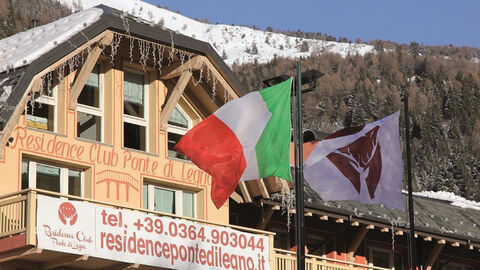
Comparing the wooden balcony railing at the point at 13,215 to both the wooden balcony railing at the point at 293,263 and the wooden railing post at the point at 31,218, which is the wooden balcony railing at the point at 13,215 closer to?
the wooden railing post at the point at 31,218

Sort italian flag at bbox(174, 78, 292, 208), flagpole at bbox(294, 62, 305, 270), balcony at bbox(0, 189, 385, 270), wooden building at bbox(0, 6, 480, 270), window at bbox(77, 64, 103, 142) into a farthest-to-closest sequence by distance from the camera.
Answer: window at bbox(77, 64, 103, 142) → wooden building at bbox(0, 6, 480, 270) → balcony at bbox(0, 189, 385, 270) → italian flag at bbox(174, 78, 292, 208) → flagpole at bbox(294, 62, 305, 270)

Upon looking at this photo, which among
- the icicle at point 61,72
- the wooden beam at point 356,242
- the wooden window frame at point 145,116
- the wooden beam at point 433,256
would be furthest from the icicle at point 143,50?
the wooden beam at point 433,256

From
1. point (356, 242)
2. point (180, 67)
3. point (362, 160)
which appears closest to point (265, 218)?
point (356, 242)

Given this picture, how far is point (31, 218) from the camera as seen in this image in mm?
26875

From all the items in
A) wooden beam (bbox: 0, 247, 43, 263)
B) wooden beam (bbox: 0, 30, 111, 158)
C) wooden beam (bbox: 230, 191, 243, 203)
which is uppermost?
wooden beam (bbox: 0, 30, 111, 158)

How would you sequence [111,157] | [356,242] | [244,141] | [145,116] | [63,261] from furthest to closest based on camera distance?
[356,242]
[145,116]
[111,157]
[63,261]
[244,141]

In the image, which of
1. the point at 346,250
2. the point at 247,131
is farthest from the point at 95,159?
the point at 346,250

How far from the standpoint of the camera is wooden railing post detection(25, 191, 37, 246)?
87.9 ft

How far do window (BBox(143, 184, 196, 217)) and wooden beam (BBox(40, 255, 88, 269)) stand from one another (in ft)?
14.6

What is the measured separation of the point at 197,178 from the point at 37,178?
522 cm

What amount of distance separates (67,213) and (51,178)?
3.15m

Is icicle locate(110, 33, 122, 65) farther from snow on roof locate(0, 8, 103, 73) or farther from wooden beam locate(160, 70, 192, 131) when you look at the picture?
wooden beam locate(160, 70, 192, 131)

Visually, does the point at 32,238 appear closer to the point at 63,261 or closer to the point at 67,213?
the point at 67,213

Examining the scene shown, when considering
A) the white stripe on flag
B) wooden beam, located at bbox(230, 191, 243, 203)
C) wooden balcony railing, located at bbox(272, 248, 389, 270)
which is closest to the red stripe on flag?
the white stripe on flag
